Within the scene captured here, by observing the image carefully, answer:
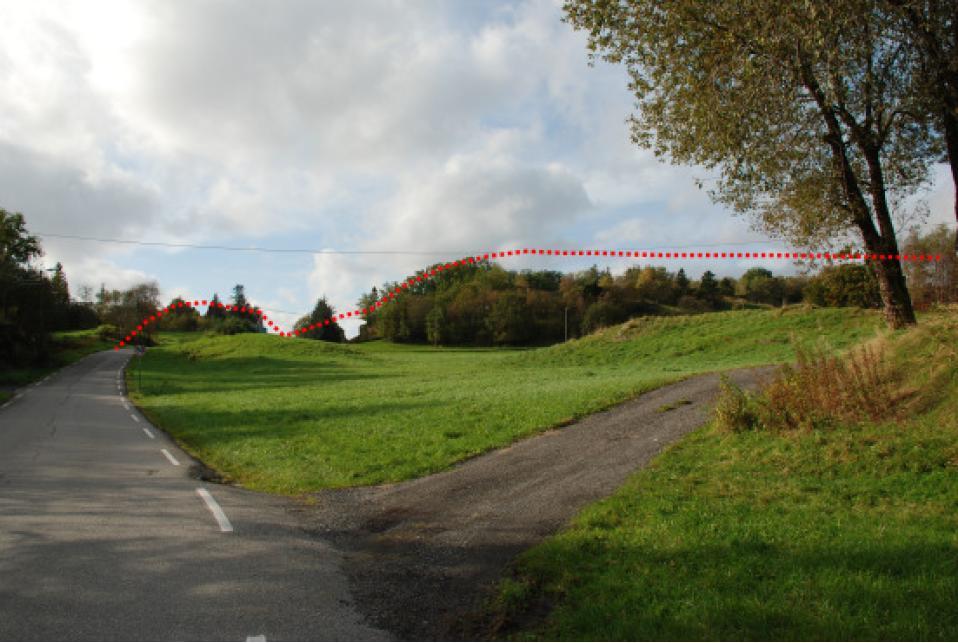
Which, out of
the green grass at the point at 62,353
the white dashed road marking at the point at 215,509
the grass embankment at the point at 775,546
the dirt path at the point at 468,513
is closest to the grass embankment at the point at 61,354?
the green grass at the point at 62,353

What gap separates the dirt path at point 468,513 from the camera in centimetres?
582

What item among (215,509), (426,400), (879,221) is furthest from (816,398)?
(426,400)

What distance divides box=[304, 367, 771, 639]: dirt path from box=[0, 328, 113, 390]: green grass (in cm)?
3079

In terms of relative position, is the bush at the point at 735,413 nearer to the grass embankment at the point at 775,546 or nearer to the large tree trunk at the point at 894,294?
the grass embankment at the point at 775,546

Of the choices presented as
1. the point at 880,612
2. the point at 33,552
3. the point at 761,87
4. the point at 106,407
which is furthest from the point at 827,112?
the point at 106,407

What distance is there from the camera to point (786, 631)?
4457mm

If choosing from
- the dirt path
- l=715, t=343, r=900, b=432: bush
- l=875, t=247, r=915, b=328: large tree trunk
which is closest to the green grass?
the dirt path

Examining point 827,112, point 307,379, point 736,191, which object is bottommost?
point 307,379

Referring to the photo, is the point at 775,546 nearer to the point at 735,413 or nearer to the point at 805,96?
the point at 735,413

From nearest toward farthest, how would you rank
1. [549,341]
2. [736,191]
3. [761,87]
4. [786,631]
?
[786,631], [761,87], [736,191], [549,341]

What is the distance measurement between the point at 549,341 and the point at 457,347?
12342 mm

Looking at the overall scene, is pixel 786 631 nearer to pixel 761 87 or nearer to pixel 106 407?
pixel 761 87

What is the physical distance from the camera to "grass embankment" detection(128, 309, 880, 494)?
12.9m

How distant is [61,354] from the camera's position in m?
69.9
